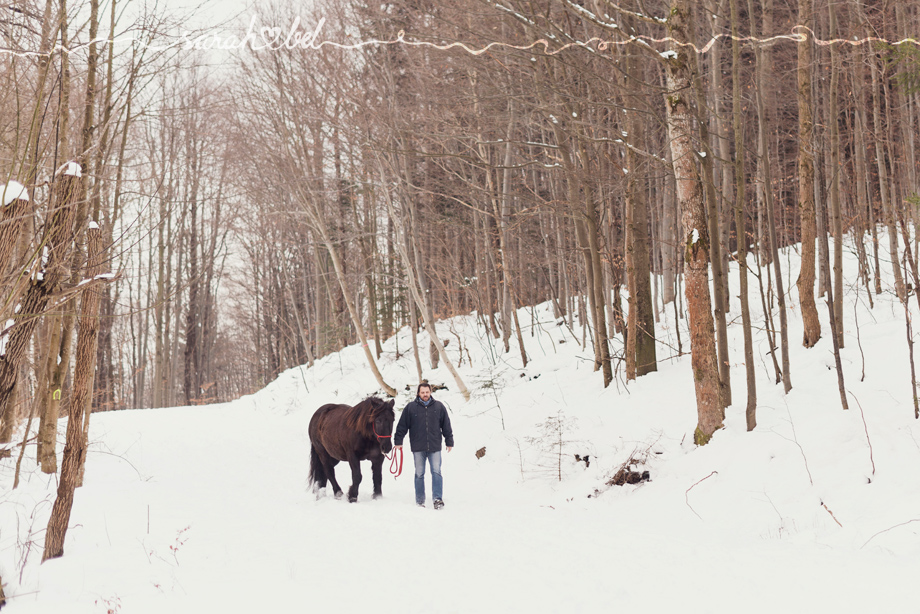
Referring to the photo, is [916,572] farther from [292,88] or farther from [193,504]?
[292,88]

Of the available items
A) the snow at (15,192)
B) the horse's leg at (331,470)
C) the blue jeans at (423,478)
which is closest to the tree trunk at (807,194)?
the blue jeans at (423,478)

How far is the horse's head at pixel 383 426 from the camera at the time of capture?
23.6 ft

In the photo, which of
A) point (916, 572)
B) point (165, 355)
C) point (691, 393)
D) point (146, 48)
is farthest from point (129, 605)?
point (165, 355)

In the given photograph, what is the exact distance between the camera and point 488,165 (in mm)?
9578

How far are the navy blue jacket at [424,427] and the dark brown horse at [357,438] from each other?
153mm

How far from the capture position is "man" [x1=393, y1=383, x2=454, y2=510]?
23.1ft

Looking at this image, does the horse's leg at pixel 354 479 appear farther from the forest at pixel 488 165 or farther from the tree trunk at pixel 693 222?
the tree trunk at pixel 693 222

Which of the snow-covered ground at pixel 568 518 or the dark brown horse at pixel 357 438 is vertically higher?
the dark brown horse at pixel 357 438

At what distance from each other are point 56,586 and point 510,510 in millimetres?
4120

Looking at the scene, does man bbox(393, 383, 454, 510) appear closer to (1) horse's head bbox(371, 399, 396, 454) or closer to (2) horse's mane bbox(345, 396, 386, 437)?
(1) horse's head bbox(371, 399, 396, 454)

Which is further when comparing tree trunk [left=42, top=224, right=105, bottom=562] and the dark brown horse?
the dark brown horse

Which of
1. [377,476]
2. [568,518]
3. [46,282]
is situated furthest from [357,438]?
[46,282]

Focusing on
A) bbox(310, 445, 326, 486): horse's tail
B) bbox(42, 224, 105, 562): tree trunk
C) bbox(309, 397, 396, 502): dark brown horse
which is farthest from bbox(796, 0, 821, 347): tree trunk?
bbox(42, 224, 105, 562): tree trunk

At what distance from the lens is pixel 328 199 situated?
15047 millimetres
